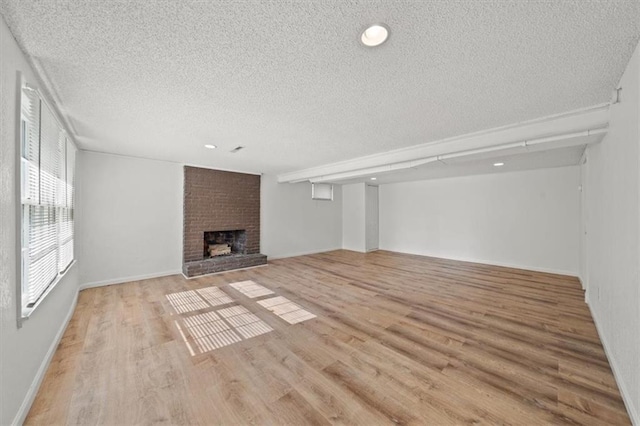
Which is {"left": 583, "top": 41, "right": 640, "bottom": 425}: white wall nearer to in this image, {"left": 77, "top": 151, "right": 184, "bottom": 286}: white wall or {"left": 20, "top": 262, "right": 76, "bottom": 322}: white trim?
{"left": 20, "top": 262, "right": 76, "bottom": 322}: white trim

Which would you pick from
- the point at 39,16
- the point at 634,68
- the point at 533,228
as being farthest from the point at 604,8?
the point at 533,228

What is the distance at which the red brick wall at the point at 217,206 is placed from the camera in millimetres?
5082

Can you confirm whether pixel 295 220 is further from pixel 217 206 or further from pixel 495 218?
pixel 495 218

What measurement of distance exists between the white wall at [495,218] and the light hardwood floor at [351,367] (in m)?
1.85

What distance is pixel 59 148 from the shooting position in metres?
2.57

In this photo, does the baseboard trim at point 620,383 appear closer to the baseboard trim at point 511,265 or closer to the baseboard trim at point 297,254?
the baseboard trim at point 511,265

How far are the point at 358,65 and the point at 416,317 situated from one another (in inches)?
109

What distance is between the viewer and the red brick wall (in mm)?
5082

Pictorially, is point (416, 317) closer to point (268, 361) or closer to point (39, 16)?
point (268, 361)

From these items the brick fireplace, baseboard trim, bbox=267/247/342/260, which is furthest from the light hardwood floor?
baseboard trim, bbox=267/247/342/260

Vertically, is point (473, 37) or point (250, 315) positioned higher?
point (473, 37)

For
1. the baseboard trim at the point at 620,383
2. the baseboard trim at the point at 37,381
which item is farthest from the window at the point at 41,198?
the baseboard trim at the point at 620,383

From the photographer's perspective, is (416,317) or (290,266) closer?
(416,317)

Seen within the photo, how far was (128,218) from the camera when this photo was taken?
443cm
